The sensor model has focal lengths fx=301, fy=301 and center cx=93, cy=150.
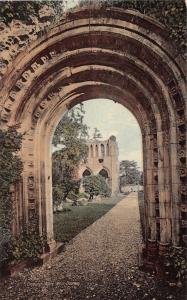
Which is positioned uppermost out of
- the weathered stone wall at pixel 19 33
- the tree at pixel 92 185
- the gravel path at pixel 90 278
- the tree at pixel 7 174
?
the weathered stone wall at pixel 19 33

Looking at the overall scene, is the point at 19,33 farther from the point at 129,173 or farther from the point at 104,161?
the point at 129,173

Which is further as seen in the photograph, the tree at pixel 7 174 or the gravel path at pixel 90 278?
the tree at pixel 7 174

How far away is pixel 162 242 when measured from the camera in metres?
6.09

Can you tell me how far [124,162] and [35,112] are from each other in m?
49.0

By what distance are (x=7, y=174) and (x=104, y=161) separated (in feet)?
106

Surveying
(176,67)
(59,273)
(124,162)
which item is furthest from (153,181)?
(124,162)

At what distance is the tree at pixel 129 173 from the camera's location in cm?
5066

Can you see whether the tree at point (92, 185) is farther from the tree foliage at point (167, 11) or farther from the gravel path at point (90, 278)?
the tree foliage at point (167, 11)

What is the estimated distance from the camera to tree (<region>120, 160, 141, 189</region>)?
166 ft

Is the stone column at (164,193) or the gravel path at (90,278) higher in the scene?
the stone column at (164,193)

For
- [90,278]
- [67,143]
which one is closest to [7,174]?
[90,278]

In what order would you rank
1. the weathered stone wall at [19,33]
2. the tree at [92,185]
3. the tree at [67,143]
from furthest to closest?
the tree at [92,185], the tree at [67,143], the weathered stone wall at [19,33]

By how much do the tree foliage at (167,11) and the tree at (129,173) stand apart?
45126mm

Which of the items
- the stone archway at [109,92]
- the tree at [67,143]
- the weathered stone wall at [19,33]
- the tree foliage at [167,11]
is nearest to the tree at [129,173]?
the tree at [67,143]
